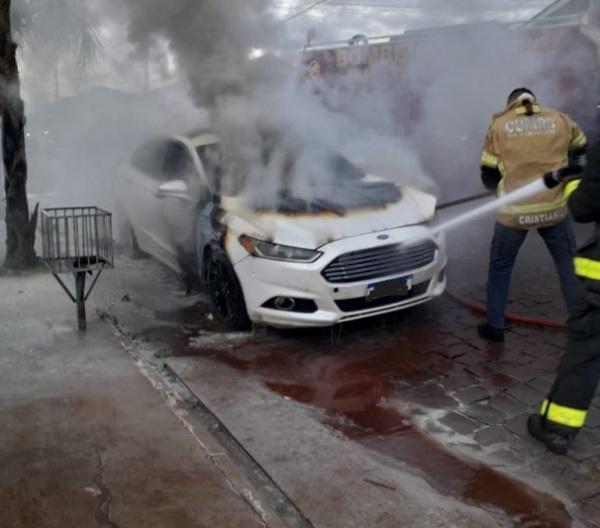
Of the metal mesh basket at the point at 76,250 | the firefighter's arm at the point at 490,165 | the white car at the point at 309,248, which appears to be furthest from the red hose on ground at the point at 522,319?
the metal mesh basket at the point at 76,250

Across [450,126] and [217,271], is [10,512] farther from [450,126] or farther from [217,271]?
[450,126]

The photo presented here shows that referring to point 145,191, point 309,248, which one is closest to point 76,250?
point 145,191

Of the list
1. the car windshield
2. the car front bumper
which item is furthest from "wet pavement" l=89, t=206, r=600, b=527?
the car windshield

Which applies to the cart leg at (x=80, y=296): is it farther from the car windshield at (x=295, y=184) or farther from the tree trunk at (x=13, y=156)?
the tree trunk at (x=13, y=156)

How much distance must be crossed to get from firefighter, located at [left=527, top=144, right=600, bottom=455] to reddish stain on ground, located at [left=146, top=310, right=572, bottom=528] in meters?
0.41

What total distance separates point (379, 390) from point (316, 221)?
1354 mm

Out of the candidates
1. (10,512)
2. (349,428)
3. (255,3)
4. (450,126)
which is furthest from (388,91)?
(10,512)

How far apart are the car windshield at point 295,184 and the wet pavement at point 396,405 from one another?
999 mm

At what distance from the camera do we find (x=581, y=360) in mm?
3086

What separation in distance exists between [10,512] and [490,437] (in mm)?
2399

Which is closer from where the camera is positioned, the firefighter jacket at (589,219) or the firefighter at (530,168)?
the firefighter jacket at (589,219)

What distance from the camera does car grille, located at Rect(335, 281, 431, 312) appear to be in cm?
449

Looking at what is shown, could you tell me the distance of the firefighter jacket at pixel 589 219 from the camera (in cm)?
301

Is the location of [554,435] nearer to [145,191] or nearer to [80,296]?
[80,296]
